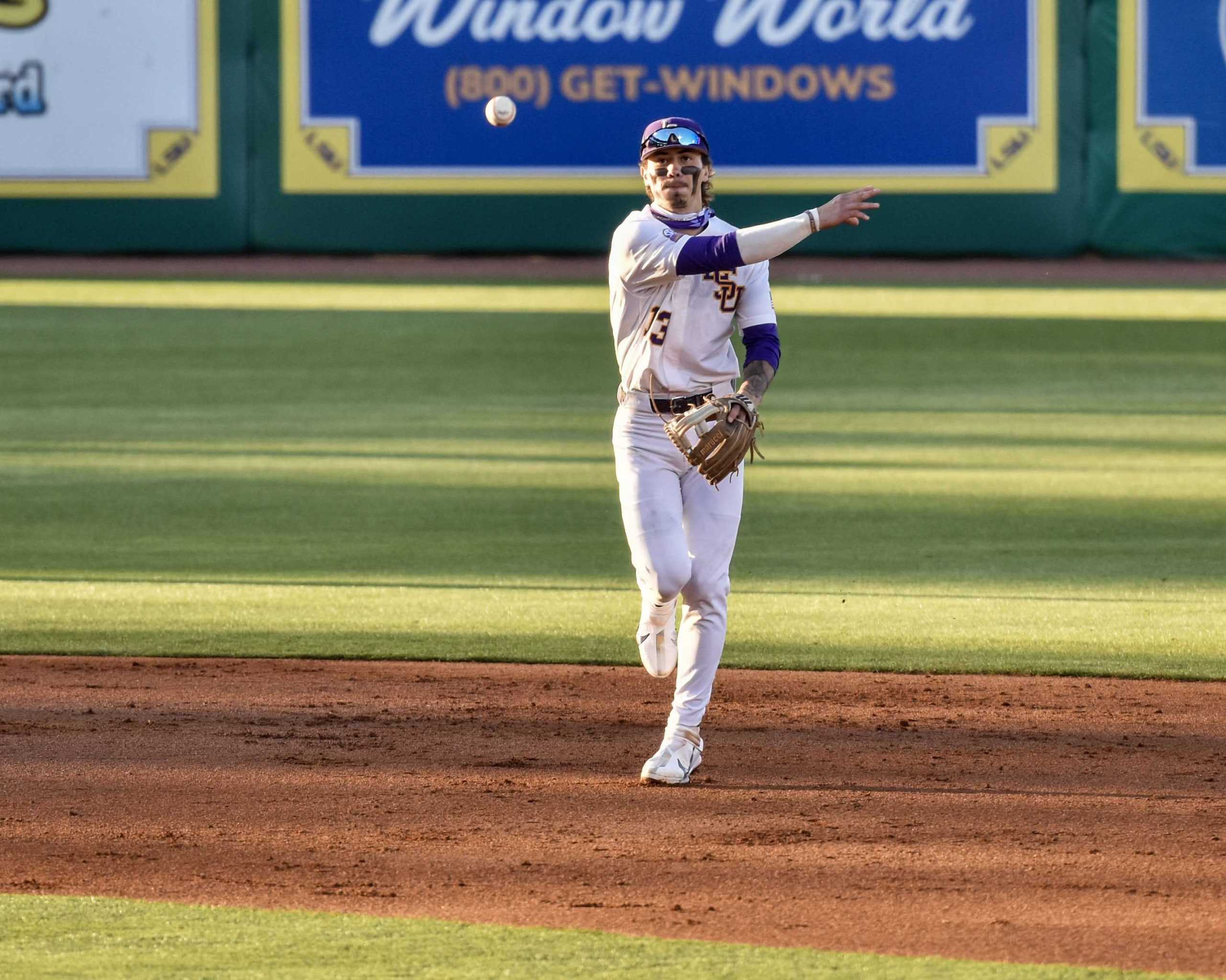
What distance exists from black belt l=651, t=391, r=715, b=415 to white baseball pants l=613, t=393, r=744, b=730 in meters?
0.03

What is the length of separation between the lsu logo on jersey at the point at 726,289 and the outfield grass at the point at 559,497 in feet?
7.83

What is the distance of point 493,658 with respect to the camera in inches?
308

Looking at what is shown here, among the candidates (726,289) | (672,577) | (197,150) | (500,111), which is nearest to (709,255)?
(726,289)

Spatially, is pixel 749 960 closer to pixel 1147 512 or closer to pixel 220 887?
pixel 220 887

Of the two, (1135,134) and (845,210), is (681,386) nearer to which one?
(845,210)

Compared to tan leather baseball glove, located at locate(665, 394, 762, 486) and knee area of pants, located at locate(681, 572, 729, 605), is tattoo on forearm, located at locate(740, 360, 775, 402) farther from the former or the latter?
knee area of pants, located at locate(681, 572, 729, 605)

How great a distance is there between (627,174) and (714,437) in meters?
18.6

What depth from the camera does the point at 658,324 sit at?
563 centimetres

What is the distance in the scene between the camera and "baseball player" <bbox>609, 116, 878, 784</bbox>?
5.57m

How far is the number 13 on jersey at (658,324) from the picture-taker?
5629 millimetres

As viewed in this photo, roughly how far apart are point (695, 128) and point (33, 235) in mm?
20335

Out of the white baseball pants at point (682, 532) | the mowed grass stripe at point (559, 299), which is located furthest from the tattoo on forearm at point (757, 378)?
the mowed grass stripe at point (559, 299)

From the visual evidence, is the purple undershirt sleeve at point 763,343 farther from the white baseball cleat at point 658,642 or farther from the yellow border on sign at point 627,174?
the yellow border on sign at point 627,174

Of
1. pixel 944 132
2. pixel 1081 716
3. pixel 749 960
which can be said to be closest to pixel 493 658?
pixel 1081 716
